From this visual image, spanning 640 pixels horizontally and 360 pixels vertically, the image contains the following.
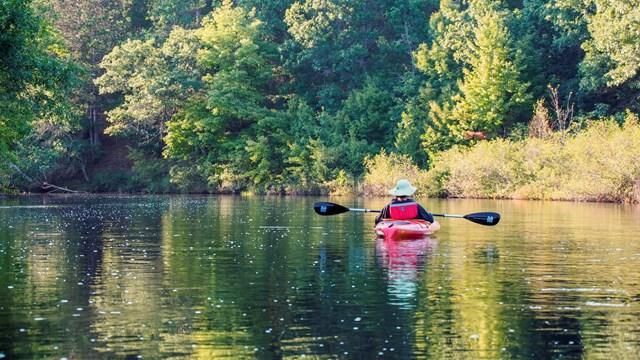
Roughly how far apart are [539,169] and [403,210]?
31.2 metres

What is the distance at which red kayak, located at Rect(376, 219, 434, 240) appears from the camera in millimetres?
30188

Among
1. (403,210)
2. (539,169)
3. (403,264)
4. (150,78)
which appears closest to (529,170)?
(539,169)

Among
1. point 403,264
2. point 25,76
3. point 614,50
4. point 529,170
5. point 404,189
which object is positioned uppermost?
point 614,50

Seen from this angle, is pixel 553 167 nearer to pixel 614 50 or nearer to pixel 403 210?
pixel 614 50

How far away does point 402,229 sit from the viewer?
30203 millimetres

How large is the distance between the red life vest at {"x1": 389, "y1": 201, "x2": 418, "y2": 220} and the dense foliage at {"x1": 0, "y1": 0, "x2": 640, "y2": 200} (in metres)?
31.1

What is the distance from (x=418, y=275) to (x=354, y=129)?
52073 mm

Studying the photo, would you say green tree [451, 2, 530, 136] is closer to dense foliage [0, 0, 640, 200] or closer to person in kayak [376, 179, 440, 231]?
dense foliage [0, 0, 640, 200]

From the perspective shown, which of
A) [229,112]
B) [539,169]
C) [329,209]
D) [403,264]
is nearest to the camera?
[403,264]

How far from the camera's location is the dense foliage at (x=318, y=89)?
67.1m

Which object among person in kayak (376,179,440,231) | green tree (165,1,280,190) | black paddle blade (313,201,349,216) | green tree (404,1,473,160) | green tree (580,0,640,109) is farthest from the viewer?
green tree (165,1,280,190)

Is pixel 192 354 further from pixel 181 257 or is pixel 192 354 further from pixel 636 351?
pixel 181 257

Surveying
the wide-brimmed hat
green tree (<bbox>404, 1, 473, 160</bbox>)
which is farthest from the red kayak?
green tree (<bbox>404, 1, 473, 160</bbox>)

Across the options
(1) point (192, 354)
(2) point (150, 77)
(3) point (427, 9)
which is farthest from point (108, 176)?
(1) point (192, 354)
